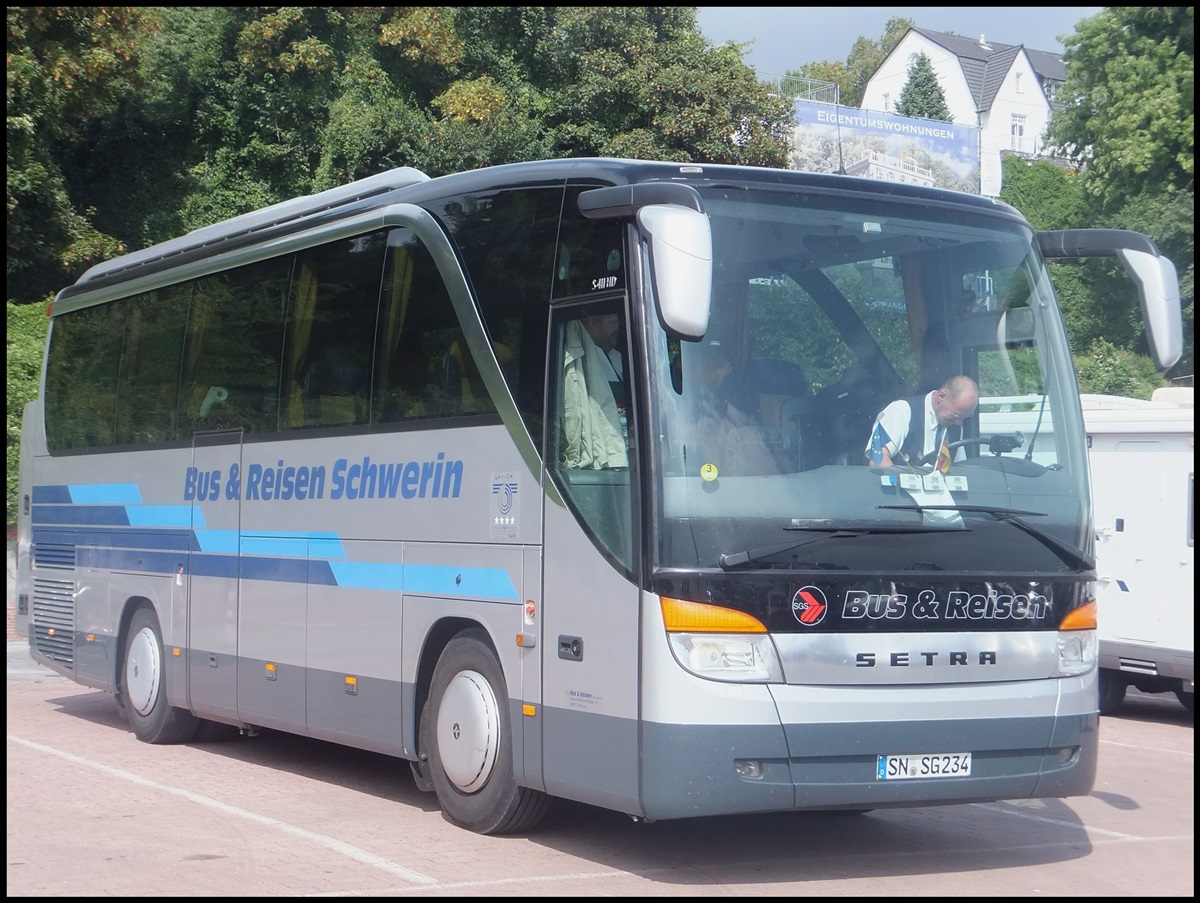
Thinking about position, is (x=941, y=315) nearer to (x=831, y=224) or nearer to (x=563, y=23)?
(x=831, y=224)

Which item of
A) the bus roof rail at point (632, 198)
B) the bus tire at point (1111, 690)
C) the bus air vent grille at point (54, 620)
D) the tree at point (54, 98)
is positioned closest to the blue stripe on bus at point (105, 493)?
the bus air vent grille at point (54, 620)

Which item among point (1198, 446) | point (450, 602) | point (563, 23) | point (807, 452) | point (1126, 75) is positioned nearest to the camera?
point (807, 452)

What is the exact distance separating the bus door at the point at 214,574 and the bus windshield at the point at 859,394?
5.14 m

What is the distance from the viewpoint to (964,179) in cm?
6838

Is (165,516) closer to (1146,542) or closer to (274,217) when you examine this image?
(274,217)

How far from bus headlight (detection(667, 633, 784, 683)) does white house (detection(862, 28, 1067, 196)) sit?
295 feet

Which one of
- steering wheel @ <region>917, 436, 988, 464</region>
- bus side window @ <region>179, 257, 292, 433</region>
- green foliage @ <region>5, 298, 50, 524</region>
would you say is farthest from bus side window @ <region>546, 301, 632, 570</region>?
green foliage @ <region>5, 298, 50, 524</region>

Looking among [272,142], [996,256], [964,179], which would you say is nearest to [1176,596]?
[996,256]

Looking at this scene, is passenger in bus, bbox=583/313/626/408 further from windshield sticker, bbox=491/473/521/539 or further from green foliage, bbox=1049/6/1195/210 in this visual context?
green foliage, bbox=1049/6/1195/210

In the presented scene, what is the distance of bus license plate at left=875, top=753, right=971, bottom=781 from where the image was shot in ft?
24.0

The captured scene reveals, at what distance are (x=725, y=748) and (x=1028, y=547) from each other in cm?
192

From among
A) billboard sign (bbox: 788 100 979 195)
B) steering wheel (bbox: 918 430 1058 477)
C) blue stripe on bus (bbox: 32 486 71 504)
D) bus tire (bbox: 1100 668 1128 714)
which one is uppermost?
billboard sign (bbox: 788 100 979 195)

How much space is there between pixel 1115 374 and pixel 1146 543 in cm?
2827

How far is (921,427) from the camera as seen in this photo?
7652 millimetres
